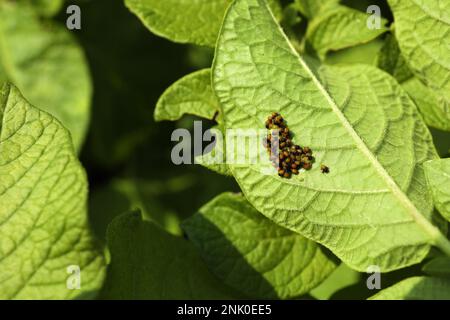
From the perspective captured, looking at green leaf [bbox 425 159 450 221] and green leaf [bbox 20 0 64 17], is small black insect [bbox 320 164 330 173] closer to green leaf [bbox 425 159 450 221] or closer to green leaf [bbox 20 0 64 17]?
green leaf [bbox 425 159 450 221]

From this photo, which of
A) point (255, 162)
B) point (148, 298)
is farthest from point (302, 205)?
point (148, 298)

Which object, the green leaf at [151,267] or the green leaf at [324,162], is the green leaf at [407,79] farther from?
the green leaf at [151,267]

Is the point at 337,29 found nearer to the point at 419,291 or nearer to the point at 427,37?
the point at 427,37

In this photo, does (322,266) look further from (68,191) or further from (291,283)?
(68,191)

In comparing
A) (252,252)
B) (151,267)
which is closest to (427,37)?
(252,252)

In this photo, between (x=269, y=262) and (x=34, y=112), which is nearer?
(x=34, y=112)

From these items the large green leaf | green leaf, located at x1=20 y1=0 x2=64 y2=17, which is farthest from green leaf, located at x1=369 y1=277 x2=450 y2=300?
green leaf, located at x1=20 y1=0 x2=64 y2=17

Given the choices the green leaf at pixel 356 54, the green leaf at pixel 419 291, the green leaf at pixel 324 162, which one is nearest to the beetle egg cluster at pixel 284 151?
the green leaf at pixel 324 162
